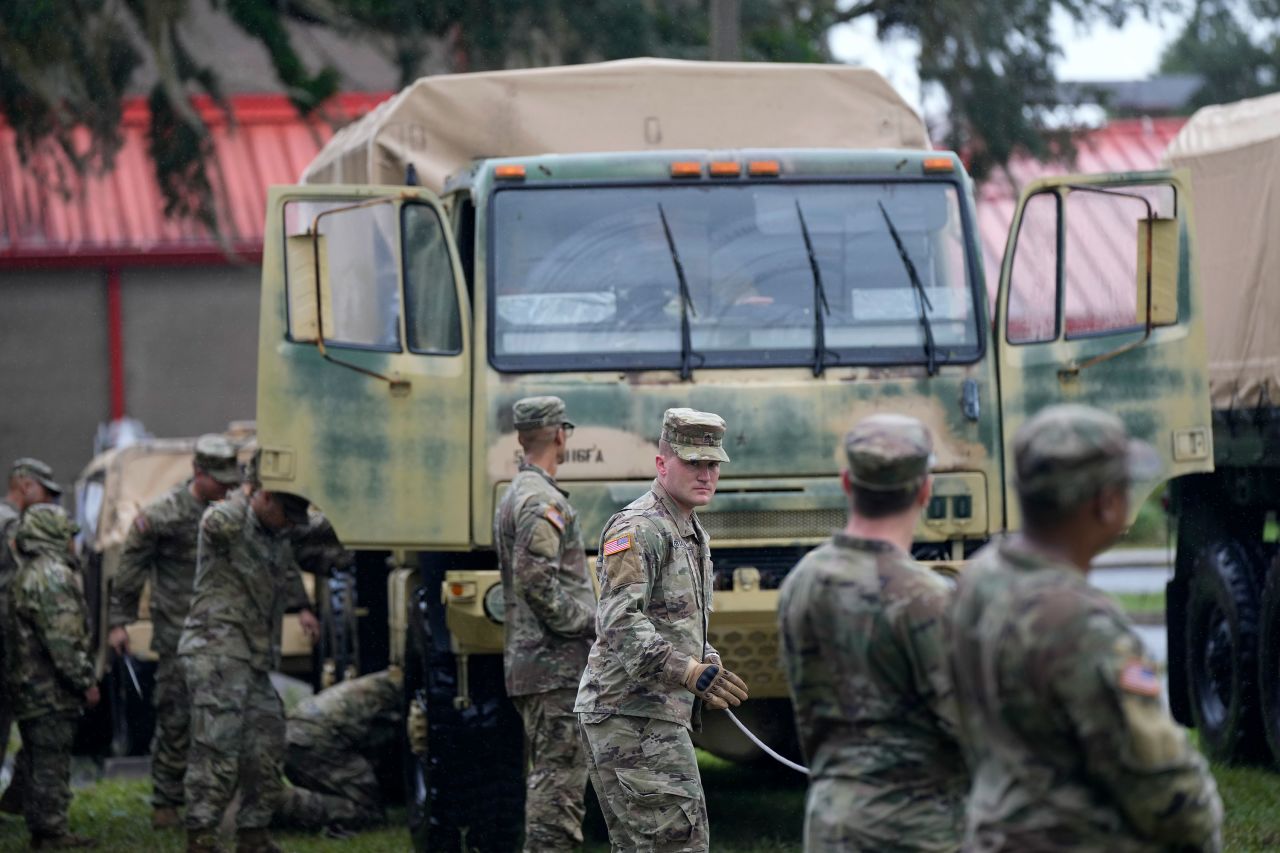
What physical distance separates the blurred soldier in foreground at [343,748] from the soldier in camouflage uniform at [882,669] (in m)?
6.15

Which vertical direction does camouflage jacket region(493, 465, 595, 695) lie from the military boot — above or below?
above

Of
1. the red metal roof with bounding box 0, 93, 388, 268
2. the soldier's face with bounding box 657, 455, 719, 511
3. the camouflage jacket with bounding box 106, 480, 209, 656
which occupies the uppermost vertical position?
the red metal roof with bounding box 0, 93, 388, 268

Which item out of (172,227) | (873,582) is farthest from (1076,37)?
(873,582)

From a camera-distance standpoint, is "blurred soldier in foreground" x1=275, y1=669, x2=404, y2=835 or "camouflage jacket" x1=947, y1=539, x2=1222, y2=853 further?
"blurred soldier in foreground" x1=275, y1=669, x2=404, y2=835

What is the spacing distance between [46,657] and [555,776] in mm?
3944

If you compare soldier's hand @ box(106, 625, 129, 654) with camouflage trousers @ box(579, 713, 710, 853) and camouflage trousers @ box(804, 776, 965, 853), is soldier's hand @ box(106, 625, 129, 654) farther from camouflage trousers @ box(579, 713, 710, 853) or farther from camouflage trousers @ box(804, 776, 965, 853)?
camouflage trousers @ box(804, 776, 965, 853)

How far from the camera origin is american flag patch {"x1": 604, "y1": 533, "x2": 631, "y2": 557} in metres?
6.14

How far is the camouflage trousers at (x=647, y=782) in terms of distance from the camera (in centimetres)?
614

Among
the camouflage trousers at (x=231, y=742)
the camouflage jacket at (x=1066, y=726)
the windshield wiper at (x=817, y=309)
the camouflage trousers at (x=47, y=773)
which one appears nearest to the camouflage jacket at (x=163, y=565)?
the camouflage trousers at (x=47, y=773)

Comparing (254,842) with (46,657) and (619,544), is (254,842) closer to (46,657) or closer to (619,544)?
(46,657)

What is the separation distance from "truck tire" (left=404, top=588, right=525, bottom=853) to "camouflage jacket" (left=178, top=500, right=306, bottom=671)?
3.35 ft

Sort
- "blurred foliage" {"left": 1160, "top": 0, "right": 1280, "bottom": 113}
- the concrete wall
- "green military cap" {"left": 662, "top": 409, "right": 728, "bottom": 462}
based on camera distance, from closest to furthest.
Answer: "green military cap" {"left": 662, "top": 409, "right": 728, "bottom": 462} < "blurred foliage" {"left": 1160, "top": 0, "right": 1280, "bottom": 113} < the concrete wall

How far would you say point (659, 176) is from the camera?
8586mm

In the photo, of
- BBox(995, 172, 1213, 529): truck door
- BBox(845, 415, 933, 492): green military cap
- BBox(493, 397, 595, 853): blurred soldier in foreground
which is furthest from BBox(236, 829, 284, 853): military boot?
BBox(845, 415, 933, 492): green military cap
